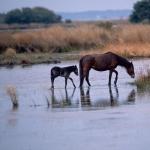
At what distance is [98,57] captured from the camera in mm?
27500

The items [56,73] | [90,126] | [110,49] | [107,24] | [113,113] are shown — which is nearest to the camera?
[90,126]

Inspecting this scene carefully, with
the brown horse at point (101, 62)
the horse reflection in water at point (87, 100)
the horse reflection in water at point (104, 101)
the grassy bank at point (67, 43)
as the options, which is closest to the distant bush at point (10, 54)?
the grassy bank at point (67, 43)

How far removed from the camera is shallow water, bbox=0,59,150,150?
53.0 feet

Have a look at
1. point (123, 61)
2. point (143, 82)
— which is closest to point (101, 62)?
point (123, 61)

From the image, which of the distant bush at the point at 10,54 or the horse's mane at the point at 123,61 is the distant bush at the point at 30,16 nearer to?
the distant bush at the point at 10,54

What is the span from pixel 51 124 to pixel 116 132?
2165 mm

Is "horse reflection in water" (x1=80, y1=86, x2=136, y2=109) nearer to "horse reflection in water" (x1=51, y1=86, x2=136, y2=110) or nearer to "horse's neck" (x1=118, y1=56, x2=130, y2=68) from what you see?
"horse reflection in water" (x1=51, y1=86, x2=136, y2=110)

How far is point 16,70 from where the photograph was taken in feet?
116

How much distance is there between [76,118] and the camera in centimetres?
1916

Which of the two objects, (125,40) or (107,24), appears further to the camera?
(107,24)

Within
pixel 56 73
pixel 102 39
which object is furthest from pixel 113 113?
pixel 102 39

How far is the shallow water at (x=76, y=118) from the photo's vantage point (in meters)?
16.1

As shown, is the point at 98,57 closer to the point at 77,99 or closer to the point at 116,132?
the point at 77,99

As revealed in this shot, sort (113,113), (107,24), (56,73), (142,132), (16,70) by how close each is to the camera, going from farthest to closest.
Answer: (107,24), (16,70), (56,73), (113,113), (142,132)
